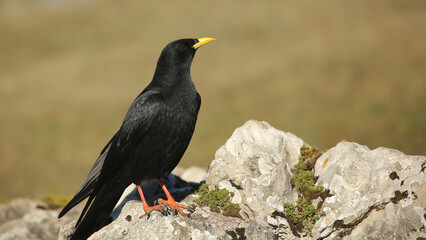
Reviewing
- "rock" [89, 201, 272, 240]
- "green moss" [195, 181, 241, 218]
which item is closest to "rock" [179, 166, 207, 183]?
"green moss" [195, 181, 241, 218]

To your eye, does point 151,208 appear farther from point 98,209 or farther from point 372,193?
point 372,193

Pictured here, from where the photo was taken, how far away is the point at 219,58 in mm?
38875

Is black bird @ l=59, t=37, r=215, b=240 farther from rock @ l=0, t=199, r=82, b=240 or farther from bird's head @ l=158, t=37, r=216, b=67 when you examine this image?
rock @ l=0, t=199, r=82, b=240

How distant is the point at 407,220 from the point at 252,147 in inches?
134

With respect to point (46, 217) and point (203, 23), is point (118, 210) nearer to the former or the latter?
point (46, 217)

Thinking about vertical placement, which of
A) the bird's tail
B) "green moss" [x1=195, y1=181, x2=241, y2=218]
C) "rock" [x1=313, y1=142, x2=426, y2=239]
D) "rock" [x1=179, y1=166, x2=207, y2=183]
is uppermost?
"rock" [x1=313, y1=142, x2=426, y2=239]

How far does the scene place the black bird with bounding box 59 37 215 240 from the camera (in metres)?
8.08

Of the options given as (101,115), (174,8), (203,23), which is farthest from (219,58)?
(174,8)

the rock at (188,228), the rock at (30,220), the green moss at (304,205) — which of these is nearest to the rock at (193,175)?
the rock at (30,220)

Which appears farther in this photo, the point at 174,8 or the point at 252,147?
the point at 174,8

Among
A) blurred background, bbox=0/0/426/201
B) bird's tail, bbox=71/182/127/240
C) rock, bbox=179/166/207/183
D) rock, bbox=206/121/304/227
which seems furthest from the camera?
blurred background, bbox=0/0/426/201

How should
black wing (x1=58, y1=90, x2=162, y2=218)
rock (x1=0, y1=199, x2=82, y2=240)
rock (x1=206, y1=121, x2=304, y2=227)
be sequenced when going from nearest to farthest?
rock (x1=206, y1=121, x2=304, y2=227) → black wing (x1=58, y1=90, x2=162, y2=218) → rock (x1=0, y1=199, x2=82, y2=240)

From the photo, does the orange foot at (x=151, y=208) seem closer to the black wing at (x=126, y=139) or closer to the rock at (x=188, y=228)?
the rock at (x=188, y=228)

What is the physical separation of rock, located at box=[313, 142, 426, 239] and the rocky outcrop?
0.04 ft
